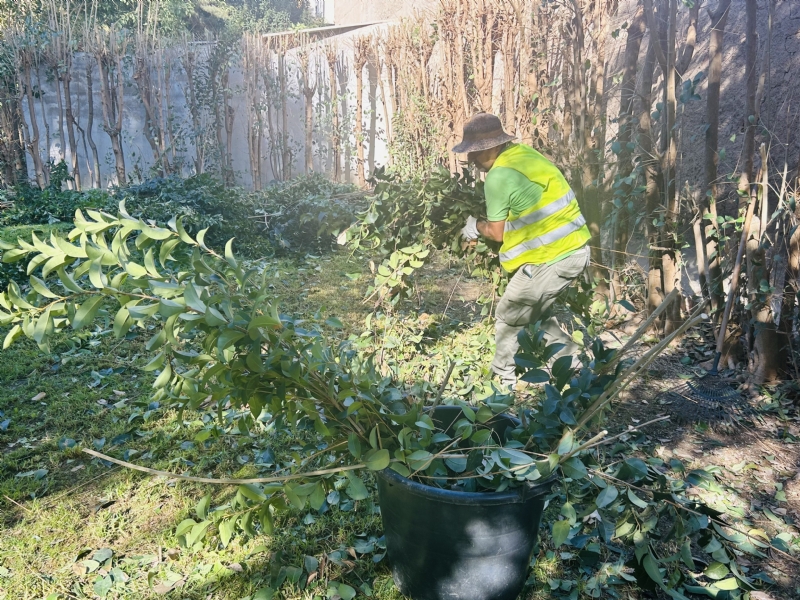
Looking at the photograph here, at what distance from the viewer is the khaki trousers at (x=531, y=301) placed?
13.7ft

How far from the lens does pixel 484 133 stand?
412cm

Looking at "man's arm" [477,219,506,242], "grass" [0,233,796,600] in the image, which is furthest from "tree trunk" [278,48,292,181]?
"man's arm" [477,219,506,242]

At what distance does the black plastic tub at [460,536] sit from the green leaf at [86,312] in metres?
1.09

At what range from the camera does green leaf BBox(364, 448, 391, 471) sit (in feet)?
6.09

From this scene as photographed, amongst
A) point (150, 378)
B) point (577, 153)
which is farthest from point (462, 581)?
point (577, 153)

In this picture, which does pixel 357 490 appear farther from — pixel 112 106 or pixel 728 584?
pixel 112 106

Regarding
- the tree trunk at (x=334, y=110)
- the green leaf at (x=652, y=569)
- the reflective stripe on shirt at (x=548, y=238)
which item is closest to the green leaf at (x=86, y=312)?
the green leaf at (x=652, y=569)

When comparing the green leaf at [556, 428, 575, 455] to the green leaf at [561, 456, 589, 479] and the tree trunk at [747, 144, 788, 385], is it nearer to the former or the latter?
the green leaf at [561, 456, 589, 479]

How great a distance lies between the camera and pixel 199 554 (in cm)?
272

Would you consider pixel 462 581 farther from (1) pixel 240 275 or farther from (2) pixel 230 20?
(2) pixel 230 20

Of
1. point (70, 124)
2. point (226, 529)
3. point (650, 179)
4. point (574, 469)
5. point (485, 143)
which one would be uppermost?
point (70, 124)

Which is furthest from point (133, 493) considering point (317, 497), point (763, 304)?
point (763, 304)

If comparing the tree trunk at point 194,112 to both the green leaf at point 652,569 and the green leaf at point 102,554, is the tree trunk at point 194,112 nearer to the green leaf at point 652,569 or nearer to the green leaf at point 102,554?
the green leaf at point 102,554

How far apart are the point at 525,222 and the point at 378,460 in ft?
8.53
